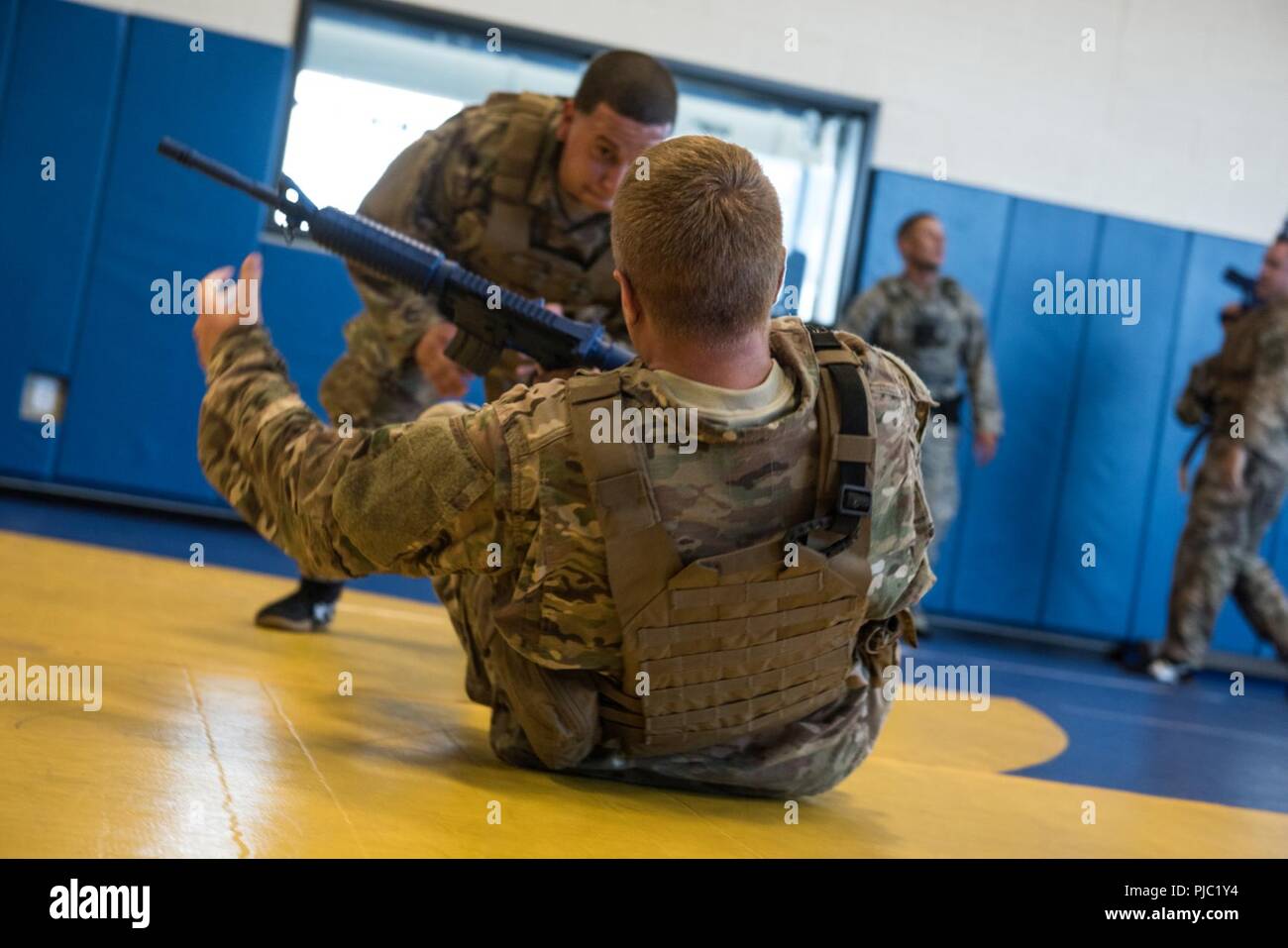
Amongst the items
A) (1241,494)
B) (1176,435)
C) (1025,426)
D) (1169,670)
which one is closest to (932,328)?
(1025,426)

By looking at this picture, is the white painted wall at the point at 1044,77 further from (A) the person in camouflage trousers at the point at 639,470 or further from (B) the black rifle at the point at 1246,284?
(A) the person in camouflage trousers at the point at 639,470

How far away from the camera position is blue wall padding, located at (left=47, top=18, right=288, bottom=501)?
20.2ft

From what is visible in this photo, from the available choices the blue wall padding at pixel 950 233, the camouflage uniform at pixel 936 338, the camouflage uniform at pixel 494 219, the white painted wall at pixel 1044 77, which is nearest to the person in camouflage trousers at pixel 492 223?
the camouflage uniform at pixel 494 219

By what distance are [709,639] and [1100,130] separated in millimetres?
6244

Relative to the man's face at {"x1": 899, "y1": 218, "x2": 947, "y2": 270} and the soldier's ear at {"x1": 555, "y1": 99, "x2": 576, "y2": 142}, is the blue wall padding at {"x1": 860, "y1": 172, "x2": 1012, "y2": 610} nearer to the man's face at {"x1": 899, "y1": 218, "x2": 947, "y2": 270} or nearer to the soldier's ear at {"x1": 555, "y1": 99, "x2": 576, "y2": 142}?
the man's face at {"x1": 899, "y1": 218, "x2": 947, "y2": 270}

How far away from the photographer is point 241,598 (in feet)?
12.6

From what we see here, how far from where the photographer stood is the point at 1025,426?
718cm

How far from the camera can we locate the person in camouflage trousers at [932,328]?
6.46m

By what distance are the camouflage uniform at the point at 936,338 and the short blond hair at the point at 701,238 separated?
15.2ft

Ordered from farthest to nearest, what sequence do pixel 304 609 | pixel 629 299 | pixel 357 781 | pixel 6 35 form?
pixel 6 35 → pixel 304 609 → pixel 357 781 → pixel 629 299

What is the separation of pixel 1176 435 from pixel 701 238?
244 inches

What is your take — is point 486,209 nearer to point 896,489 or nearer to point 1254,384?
point 896,489

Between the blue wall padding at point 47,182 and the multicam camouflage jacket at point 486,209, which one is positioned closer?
the multicam camouflage jacket at point 486,209
